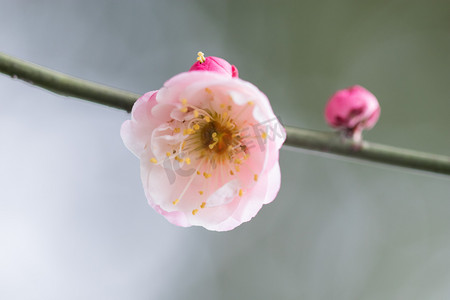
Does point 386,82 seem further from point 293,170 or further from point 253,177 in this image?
point 253,177

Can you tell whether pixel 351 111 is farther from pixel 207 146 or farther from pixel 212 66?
pixel 207 146

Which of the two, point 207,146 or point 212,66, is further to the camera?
point 207,146

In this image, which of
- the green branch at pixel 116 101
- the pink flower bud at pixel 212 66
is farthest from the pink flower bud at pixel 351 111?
the pink flower bud at pixel 212 66

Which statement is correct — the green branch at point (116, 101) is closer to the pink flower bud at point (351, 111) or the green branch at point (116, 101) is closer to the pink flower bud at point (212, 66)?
the pink flower bud at point (351, 111)

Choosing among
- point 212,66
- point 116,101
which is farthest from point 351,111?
point 116,101

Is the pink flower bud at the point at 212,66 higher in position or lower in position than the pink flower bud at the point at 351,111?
higher
